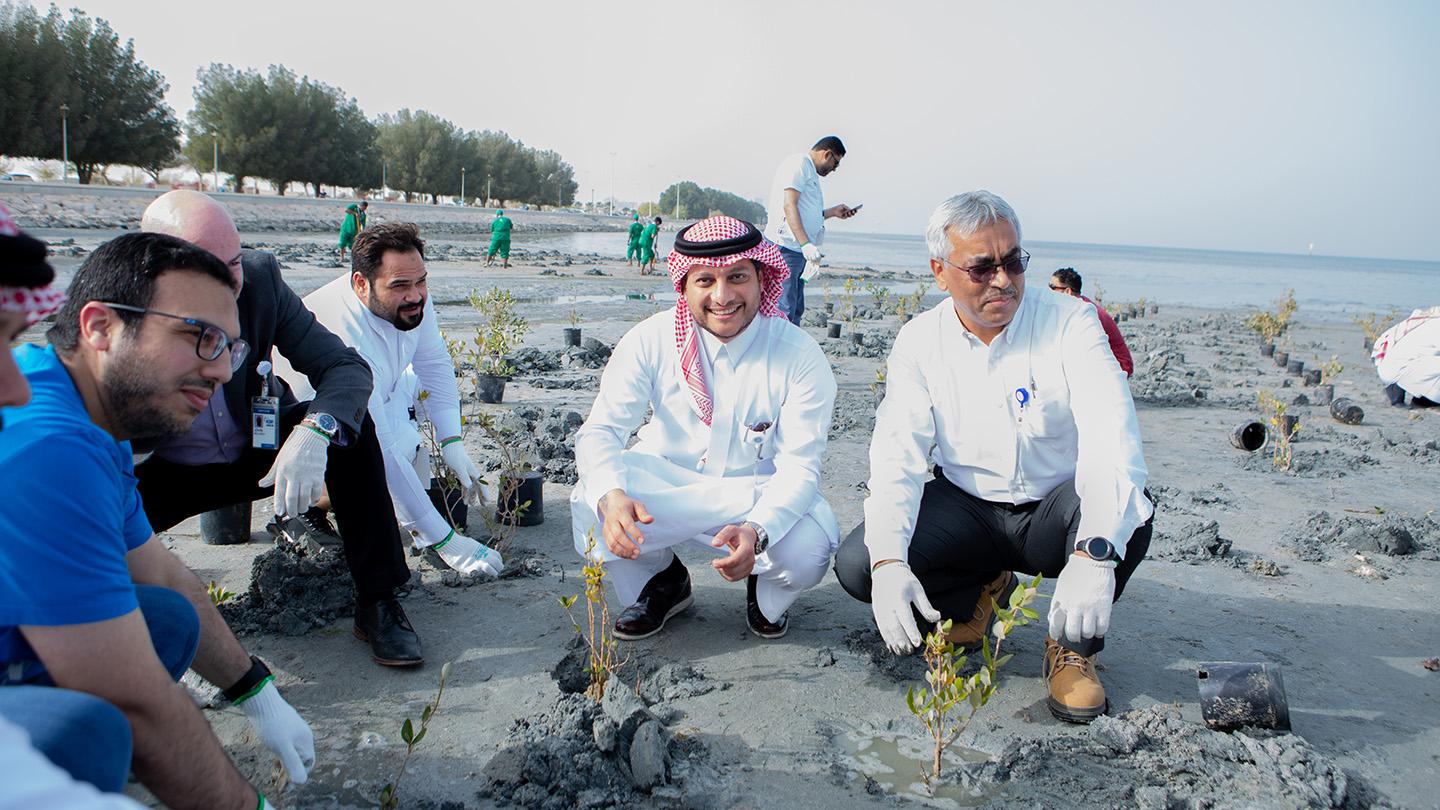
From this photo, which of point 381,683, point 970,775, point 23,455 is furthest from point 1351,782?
point 23,455

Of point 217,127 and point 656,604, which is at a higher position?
point 217,127

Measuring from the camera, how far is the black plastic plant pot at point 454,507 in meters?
4.04

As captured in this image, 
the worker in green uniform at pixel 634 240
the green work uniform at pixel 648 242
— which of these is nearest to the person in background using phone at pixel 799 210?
the green work uniform at pixel 648 242

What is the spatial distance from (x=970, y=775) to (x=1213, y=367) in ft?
32.6

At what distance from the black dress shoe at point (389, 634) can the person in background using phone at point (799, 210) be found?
15.5 feet

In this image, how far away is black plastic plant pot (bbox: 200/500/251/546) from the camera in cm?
384

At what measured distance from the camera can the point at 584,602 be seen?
365 cm

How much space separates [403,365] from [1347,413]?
7503 millimetres

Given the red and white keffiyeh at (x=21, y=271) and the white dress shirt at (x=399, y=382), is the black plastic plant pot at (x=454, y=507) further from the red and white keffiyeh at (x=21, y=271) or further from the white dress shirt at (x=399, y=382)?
the red and white keffiyeh at (x=21, y=271)

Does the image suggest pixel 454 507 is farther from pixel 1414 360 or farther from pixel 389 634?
pixel 1414 360

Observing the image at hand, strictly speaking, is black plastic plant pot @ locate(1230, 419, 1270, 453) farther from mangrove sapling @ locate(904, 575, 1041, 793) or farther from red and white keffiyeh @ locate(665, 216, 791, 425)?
mangrove sapling @ locate(904, 575, 1041, 793)

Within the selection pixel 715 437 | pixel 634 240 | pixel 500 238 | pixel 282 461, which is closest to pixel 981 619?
pixel 715 437

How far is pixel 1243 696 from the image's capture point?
104 inches

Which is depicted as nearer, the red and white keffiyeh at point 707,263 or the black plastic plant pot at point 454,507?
the red and white keffiyeh at point 707,263
